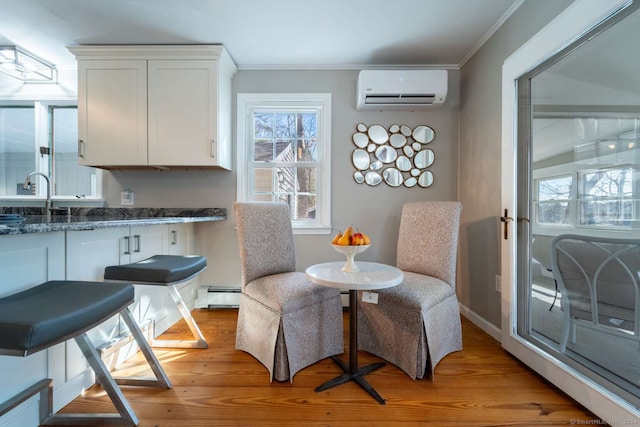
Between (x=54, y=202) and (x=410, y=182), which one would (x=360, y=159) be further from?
(x=54, y=202)

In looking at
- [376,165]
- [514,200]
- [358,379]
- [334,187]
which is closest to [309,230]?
[334,187]

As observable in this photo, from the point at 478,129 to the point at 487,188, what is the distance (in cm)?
51

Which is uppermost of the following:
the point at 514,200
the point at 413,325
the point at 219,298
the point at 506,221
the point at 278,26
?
the point at 278,26

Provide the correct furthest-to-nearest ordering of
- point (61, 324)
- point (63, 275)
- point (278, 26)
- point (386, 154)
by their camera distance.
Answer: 1. point (386, 154)
2. point (278, 26)
3. point (63, 275)
4. point (61, 324)

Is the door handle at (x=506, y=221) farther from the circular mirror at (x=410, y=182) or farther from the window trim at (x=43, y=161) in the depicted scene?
the window trim at (x=43, y=161)

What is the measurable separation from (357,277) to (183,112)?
192cm

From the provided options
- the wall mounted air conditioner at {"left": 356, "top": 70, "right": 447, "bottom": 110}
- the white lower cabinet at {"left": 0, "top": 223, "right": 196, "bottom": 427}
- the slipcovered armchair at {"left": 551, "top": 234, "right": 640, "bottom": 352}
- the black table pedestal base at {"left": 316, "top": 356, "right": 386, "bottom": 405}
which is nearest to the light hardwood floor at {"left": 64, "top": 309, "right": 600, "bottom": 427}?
the black table pedestal base at {"left": 316, "top": 356, "right": 386, "bottom": 405}

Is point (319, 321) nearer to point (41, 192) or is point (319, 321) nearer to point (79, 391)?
point (79, 391)

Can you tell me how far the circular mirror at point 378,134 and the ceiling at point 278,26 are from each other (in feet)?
1.89

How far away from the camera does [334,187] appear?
7.97 feet

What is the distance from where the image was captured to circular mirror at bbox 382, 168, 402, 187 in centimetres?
240

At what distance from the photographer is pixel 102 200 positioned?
7.99ft

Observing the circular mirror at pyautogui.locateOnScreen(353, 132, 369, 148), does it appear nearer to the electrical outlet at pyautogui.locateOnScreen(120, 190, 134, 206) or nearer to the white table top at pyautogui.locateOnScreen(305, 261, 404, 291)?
the white table top at pyautogui.locateOnScreen(305, 261, 404, 291)

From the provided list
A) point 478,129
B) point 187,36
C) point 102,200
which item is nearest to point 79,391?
point 102,200
